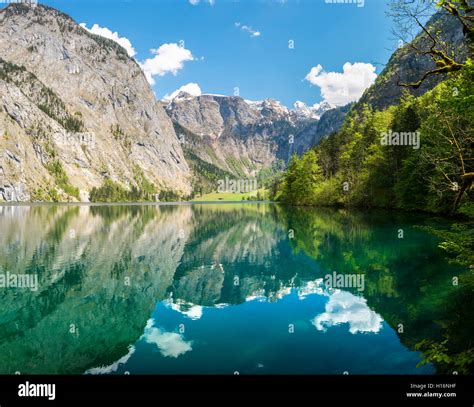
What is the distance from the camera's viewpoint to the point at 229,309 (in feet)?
61.0

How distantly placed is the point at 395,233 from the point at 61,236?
37.6 meters

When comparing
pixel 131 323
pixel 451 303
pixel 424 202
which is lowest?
pixel 131 323

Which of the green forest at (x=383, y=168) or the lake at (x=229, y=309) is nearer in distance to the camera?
the lake at (x=229, y=309)

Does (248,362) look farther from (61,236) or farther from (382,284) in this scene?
(61,236)

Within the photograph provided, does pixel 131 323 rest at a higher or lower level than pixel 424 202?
lower

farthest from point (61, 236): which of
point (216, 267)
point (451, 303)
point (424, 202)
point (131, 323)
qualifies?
point (424, 202)

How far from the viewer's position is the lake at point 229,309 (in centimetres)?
1204

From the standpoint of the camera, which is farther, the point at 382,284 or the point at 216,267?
the point at 216,267

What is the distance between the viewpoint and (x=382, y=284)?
20453 millimetres

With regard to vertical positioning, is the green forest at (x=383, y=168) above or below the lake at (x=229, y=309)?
above

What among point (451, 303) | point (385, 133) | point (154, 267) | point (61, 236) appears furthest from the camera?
point (385, 133)

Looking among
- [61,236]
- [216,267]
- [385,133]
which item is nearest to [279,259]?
[216,267]

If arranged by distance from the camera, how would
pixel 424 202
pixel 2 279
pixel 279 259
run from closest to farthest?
pixel 2 279 → pixel 279 259 → pixel 424 202
